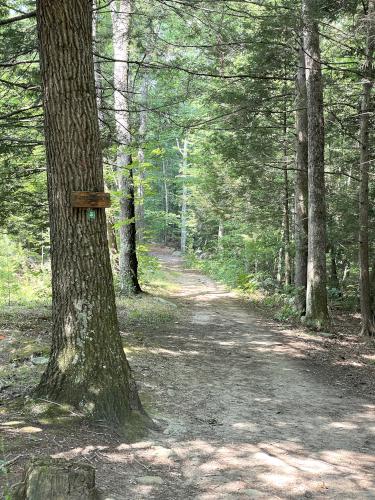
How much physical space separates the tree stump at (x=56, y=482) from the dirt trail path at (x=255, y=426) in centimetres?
80

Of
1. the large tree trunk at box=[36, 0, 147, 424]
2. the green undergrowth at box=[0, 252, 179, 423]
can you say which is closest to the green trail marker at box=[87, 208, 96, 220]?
the large tree trunk at box=[36, 0, 147, 424]

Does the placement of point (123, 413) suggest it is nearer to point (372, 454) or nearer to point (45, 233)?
point (372, 454)

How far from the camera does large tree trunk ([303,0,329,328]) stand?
1125 centimetres

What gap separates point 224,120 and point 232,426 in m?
A: 9.77

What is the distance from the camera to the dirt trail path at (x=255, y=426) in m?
4.05

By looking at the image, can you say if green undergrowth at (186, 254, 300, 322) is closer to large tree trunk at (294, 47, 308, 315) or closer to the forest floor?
large tree trunk at (294, 47, 308, 315)

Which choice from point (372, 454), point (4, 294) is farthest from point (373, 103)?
point (4, 294)

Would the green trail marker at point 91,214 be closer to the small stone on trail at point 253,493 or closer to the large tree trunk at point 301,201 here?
the small stone on trail at point 253,493

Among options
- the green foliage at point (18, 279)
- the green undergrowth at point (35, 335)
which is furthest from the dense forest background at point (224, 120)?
the green undergrowth at point (35, 335)

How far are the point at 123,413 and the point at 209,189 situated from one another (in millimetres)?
18123

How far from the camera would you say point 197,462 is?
14.4ft

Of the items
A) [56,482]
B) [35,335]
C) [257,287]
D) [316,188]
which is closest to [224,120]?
[316,188]

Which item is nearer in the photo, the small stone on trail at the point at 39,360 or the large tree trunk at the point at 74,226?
the large tree trunk at the point at 74,226

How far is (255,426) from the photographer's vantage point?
5492 mm
